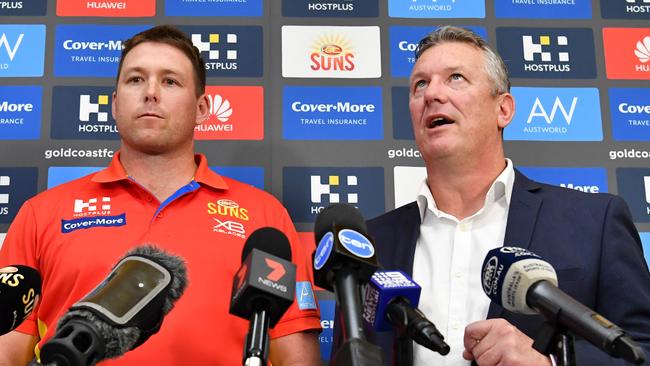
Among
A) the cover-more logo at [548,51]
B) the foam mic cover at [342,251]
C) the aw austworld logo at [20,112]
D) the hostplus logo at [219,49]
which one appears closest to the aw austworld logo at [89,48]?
the aw austworld logo at [20,112]

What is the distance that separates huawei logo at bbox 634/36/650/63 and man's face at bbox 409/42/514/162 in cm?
92

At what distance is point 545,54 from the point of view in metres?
2.76

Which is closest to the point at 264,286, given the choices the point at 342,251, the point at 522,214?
the point at 342,251

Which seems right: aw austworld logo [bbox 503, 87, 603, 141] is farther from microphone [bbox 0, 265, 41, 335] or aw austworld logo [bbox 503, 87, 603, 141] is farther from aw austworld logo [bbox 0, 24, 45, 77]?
microphone [bbox 0, 265, 41, 335]

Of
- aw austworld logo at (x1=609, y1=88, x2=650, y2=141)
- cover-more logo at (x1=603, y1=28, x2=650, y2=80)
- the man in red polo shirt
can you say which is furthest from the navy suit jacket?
cover-more logo at (x1=603, y1=28, x2=650, y2=80)

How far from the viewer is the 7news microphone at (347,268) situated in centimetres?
94

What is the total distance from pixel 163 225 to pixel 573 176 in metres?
1.50

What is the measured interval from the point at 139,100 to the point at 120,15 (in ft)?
2.24

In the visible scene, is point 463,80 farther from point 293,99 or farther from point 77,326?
point 77,326

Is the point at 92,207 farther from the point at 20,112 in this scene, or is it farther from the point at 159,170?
the point at 20,112

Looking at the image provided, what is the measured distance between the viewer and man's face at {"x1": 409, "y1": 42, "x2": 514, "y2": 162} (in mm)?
2055

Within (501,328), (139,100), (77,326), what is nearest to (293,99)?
(139,100)

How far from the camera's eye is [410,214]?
2141mm

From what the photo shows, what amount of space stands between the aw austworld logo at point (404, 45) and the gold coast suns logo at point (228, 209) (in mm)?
856
